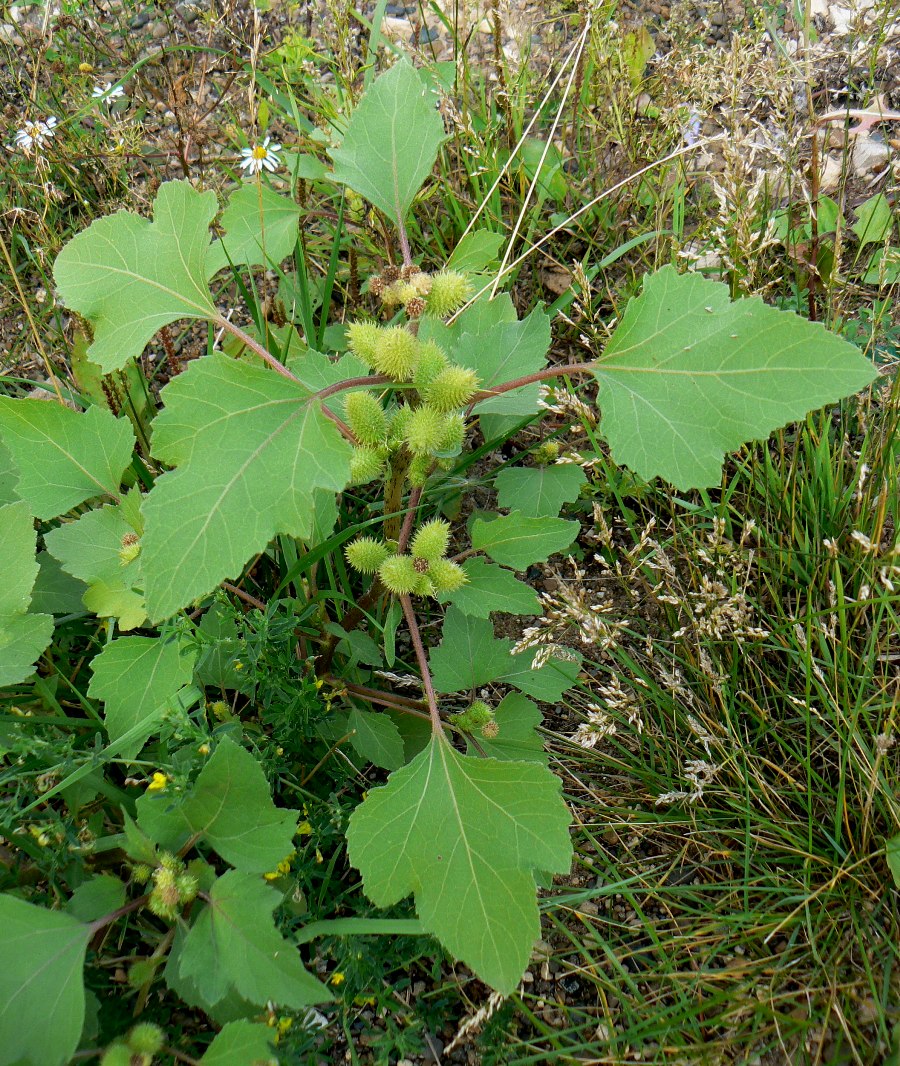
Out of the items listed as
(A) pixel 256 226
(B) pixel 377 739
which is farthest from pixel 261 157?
(B) pixel 377 739

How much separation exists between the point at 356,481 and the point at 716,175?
1.89 meters

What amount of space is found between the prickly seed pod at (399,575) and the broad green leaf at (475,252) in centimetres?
80

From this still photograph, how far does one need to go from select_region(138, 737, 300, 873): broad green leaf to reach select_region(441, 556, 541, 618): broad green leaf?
1.74 feet

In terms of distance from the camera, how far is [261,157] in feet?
8.67

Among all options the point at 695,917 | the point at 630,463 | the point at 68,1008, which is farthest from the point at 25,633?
the point at 695,917

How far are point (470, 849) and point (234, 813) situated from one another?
47cm

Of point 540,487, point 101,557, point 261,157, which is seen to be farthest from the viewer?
point 261,157

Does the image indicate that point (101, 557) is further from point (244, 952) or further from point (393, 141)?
point (393, 141)

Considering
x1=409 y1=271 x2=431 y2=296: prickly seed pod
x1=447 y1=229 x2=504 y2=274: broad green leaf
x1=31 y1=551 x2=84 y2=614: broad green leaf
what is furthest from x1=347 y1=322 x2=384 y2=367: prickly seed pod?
x1=31 y1=551 x2=84 y2=614: broad green leaf

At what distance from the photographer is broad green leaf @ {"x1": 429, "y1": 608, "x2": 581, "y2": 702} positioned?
Answer: 1.94m

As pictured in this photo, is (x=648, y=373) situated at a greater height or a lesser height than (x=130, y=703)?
greater

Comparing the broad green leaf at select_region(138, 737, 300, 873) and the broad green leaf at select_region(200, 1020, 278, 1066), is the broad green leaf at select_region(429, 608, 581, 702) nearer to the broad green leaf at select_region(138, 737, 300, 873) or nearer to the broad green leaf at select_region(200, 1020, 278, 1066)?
the broad green leaf at select_region(138, 737, 300, 873)

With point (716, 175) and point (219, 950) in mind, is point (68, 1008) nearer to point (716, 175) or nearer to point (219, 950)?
point (219, 950)

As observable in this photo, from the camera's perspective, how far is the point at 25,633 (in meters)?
1.80
